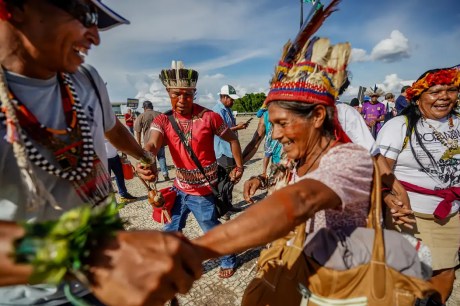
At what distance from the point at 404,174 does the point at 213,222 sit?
2.21 metres

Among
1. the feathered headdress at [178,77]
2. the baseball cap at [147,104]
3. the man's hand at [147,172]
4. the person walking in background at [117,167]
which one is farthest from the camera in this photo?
the baseball cap at [147,104]

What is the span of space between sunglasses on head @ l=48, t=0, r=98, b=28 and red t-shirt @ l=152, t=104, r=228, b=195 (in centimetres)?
217

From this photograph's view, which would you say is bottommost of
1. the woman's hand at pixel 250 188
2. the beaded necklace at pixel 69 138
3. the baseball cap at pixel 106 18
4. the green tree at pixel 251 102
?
the woman's hand at pixel 250 188

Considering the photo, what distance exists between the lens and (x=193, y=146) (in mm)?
3441

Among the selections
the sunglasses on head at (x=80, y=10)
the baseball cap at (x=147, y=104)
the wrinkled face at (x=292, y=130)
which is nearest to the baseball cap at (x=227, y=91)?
the baseball cap at (x=147, y=104)

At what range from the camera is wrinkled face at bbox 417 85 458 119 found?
2713 millimetres

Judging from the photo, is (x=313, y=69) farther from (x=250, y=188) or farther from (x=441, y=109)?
(x=441, y=109)

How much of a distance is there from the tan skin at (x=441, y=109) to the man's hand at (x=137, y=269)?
2594 mm

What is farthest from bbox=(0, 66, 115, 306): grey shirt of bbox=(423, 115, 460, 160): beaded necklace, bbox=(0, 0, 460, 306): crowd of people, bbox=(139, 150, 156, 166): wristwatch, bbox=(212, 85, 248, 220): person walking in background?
bbox=(212, 85, 248, 220): person walking in background

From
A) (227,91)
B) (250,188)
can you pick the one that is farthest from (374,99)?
(250,188)

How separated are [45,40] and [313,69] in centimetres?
136

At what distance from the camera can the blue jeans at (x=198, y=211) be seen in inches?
136

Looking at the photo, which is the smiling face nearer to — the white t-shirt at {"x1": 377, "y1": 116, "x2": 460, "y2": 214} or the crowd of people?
the crowd of people

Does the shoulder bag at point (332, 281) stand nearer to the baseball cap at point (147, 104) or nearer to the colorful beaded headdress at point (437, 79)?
the colorful beaded headdress at point (437, 79)
